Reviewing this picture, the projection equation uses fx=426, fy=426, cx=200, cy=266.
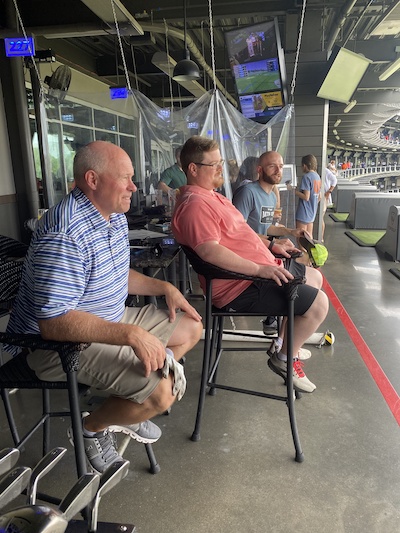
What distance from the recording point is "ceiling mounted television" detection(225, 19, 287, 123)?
17.1ft

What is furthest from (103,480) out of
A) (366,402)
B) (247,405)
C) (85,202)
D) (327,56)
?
(327,56)

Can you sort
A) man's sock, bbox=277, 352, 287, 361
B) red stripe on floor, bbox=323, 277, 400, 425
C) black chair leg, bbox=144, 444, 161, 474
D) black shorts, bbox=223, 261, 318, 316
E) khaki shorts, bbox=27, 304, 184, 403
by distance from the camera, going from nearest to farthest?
khaki shorts, bbox=27, 304, 184, 403
black chair leg, bbox=144, 444, 161, 474
black shorts, bbox=223, 261, 318, 316
man's sock, bbox=277, 352, 287, 361
red stripe on floor, bbox=323, 277, 400, 425

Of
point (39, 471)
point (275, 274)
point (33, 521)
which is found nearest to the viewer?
point (33, 521)

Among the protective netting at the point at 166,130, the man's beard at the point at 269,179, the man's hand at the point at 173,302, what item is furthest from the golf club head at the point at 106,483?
the protective netting at the point at 166,130

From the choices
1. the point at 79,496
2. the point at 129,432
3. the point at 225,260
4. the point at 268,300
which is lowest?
the point at 129,432

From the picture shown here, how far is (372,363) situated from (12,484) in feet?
8.49

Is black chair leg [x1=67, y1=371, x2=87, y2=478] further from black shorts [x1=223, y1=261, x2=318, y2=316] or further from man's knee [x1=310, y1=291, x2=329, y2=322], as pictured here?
man's knee [x1=310, y1=291, x2=329, y2=322]

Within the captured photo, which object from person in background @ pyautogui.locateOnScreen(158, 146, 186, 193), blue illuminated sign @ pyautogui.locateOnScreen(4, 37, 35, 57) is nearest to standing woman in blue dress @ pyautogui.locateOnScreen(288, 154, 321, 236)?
person in background @ pyautogui.locateOnScreen(158, 146, 186, 193)

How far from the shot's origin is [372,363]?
9.96 feet

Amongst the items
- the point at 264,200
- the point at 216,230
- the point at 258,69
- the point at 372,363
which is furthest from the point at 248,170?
the point at 216,230

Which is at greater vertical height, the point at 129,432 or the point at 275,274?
the point at 275,274

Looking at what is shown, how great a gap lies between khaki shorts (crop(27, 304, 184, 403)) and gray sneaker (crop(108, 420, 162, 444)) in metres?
0.20

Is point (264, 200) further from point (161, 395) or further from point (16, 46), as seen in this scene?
point (16, 46)

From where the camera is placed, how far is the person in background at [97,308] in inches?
58.2
